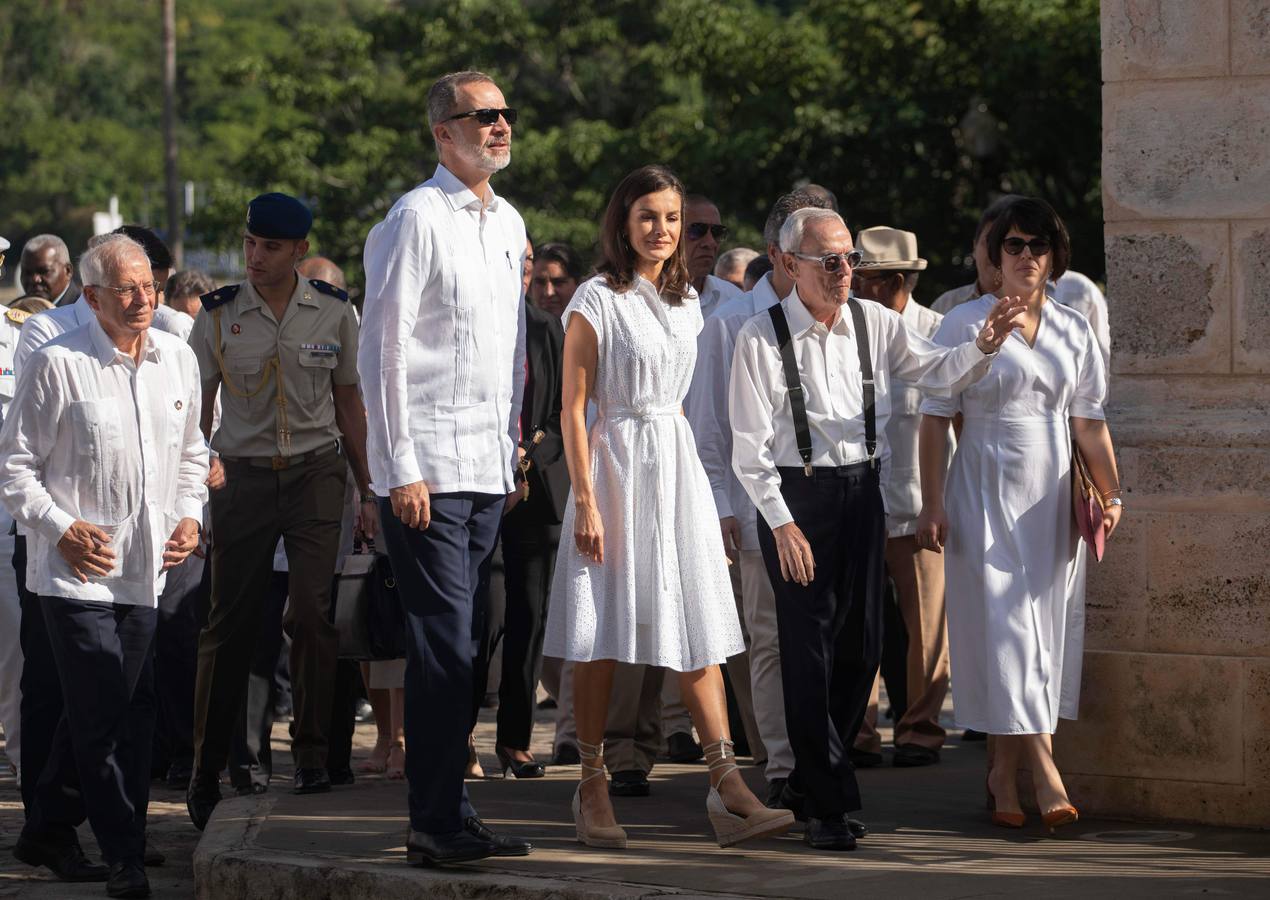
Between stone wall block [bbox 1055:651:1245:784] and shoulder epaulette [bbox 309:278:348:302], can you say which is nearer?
stone wall block [bbox 1055:651:1245:784]

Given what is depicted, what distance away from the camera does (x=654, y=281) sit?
19.7 feet

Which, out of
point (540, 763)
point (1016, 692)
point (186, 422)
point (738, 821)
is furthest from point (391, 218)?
point (540, 763)

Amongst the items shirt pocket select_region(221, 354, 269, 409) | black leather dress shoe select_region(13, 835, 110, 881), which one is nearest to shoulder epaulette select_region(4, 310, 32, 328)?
shirt pocket select_region(221, 354, 269, 409)

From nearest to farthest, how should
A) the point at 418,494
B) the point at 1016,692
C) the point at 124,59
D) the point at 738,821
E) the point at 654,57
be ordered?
1. the point at 418,494
2. the point at 738,821
3. the point at 1016,692
4. the point at 654,57
5. the point at 124,59

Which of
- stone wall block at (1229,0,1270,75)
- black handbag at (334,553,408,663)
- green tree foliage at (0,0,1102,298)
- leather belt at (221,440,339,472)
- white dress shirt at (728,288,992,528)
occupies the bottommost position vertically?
black handbag at (334,553,408,663)

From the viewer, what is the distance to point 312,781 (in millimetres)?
7145

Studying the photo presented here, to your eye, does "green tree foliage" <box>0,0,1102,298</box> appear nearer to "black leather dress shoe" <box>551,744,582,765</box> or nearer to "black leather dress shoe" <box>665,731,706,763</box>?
"black leather dress shoe" <box>665,731,706,763</box>

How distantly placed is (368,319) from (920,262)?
10.8ft

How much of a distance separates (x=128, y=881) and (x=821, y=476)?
2385mm

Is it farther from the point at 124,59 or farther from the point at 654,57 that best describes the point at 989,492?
the point at 124,59

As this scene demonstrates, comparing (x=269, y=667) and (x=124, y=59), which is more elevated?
(x=124, y=59)

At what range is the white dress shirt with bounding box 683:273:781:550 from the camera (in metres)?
6.69

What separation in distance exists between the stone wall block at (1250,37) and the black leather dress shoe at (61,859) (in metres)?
4.31

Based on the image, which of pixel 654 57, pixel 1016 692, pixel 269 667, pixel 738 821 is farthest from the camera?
A: pixel 654 57
